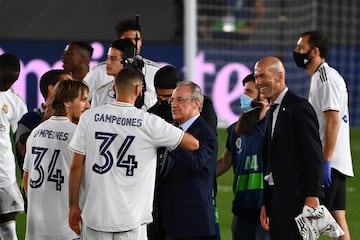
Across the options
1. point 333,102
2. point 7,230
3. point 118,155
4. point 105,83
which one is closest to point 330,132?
point 333,102

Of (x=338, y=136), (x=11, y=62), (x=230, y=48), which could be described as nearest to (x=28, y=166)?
(x=11, y=62)

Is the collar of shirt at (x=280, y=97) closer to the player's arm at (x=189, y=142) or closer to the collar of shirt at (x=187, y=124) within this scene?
the collar of shirt at (x=187, y=124)

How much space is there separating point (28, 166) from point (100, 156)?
2.35 feet

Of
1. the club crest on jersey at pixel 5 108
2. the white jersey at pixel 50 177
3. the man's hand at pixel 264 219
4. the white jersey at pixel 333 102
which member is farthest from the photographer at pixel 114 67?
the white jersey at pixel 50 177

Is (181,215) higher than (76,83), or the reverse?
(76,83)

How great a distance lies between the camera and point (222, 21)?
713 inches

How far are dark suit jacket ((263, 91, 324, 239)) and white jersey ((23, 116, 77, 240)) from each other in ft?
4.44

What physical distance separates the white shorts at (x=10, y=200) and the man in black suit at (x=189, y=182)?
1.93m

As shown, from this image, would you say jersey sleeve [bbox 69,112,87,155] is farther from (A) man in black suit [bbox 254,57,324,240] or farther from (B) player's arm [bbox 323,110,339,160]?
(B) player's arm [bbox 323,110,339,160]

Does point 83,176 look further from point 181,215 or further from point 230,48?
point 230,48

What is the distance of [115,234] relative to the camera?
734cm

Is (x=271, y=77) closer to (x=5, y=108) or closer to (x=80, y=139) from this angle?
(x=80, y=139)

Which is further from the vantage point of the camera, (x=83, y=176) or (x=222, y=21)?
(x=222, y=21)

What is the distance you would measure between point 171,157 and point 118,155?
589 mm
